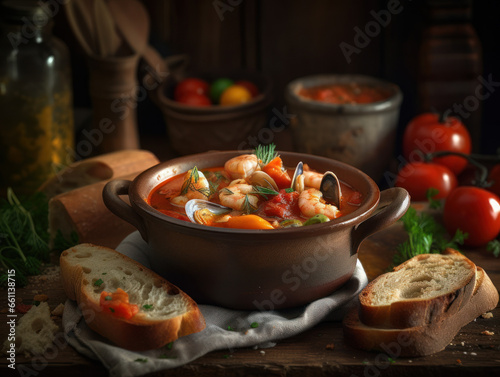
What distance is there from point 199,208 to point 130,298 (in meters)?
0.43

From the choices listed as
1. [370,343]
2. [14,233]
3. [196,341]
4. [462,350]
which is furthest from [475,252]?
[14,233]

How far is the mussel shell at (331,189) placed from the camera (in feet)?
8.11

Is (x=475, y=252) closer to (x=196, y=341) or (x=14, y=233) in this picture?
(x=196, y=341)

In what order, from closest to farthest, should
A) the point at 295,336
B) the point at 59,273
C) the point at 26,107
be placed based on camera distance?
the point at 295,336 → the point at 59,273 → the point at 26,107

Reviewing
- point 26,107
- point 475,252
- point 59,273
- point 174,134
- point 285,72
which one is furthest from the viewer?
point 285,72

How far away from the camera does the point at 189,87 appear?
4.41 m

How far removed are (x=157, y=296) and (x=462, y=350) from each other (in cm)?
113

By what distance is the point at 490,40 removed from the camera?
15.0 feet

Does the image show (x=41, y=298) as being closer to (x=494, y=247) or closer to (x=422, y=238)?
(x=422, y=238)

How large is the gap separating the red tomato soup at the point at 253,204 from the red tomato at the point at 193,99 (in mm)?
1713

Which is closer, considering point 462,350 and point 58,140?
point 462,350

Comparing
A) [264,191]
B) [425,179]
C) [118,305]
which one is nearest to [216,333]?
[118,305]

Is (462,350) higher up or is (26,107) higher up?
(26,107)

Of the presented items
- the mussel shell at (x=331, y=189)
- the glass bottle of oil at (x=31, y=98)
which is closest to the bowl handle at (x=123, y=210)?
the mussel shell at (x=331, y=189)
